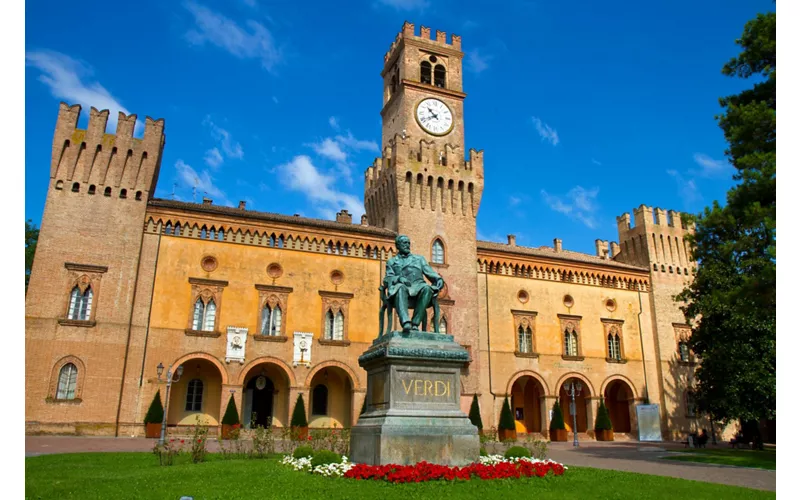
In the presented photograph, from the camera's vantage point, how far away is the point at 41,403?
2855 centimetres

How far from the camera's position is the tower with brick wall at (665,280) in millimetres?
42594

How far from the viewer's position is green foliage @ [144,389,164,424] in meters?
29.7

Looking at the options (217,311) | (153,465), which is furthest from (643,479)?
(217,311)

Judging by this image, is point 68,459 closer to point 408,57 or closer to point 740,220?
point 740,220

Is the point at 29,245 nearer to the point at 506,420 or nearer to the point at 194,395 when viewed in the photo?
the point at 194,395

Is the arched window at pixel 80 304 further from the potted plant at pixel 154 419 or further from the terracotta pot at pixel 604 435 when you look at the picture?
the terracotta pot at pixel 604 435

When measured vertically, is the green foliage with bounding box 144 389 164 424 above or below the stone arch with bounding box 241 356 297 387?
below

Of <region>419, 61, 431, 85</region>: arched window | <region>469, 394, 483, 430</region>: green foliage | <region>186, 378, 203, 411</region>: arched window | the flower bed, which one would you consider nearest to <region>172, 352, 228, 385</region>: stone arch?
<region>186, 378, 203, 411</region>: arched window

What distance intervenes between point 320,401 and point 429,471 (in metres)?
26.1

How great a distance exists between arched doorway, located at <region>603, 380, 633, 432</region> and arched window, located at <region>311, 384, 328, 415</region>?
20835 mm

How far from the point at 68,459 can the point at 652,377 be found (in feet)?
124

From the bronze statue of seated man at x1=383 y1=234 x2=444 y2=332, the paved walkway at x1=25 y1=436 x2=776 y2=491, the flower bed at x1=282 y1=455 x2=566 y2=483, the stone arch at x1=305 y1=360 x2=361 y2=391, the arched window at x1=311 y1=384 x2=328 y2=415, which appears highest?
the bronze statue of seated man at x1=383 y1=234 x2=444 y2=332

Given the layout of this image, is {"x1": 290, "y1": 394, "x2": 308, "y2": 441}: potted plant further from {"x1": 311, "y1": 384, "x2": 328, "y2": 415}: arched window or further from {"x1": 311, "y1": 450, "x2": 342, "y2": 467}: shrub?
{"x1": 311, "y1": 450, "x2": 342, "y2": 467}: shrub

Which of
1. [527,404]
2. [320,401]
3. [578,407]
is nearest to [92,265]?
[320,401]
